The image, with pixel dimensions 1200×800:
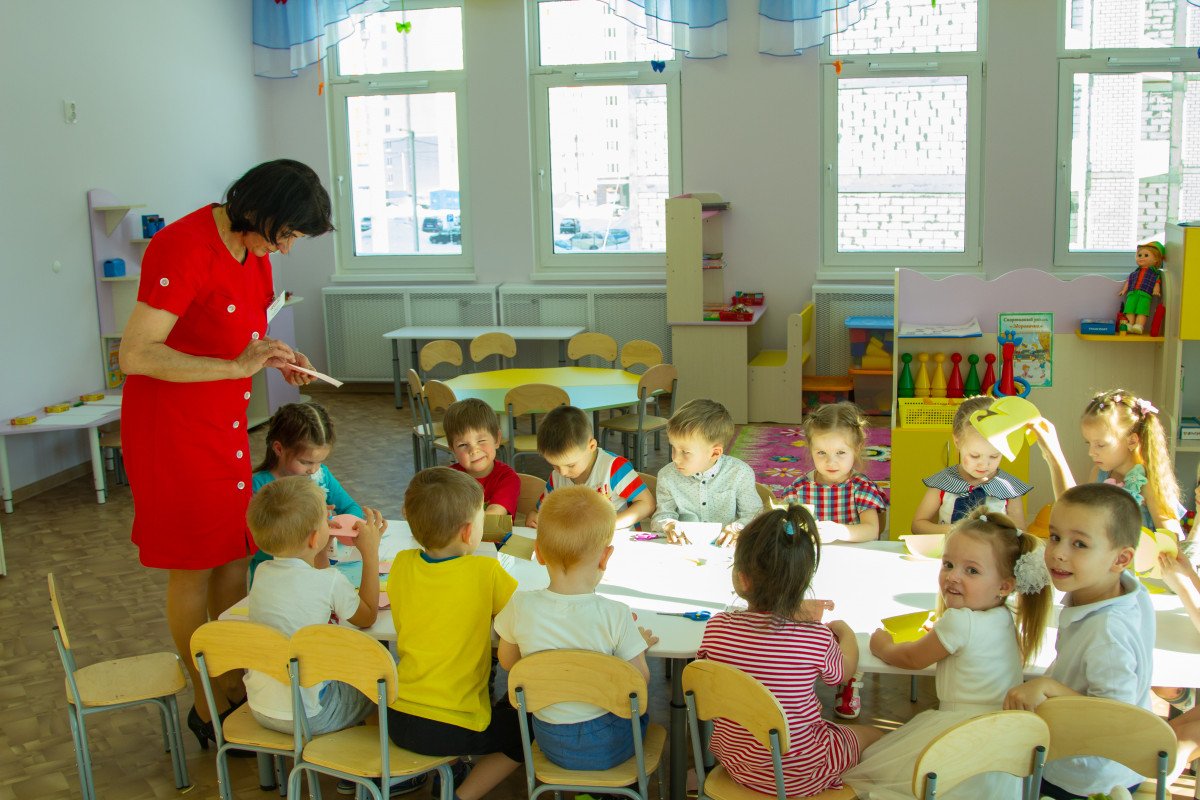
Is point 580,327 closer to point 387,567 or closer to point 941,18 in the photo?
point 941,18

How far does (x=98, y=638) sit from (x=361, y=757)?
1978mm

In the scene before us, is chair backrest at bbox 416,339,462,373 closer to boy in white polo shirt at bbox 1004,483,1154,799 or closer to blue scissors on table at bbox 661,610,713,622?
blue scissors on table at bbox 661,610,713,622

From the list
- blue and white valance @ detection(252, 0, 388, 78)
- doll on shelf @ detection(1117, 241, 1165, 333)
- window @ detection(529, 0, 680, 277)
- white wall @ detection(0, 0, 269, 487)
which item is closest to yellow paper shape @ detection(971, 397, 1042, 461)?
doll on shelf @ detection(1117, 241, 1165, 333)

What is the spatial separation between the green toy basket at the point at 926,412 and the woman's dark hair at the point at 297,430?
2.38 m

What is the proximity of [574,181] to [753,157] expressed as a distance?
1.32 metres

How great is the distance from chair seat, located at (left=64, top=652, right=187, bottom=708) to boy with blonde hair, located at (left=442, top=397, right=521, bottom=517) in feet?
3.23

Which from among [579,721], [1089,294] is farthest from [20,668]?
[1089,294]

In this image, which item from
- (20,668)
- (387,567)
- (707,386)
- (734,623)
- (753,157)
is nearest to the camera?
(734,623)

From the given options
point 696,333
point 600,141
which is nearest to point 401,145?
point 600,141

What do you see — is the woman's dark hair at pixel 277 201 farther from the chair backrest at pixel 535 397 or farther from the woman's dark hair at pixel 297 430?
the chair backrest at pixel 535 397

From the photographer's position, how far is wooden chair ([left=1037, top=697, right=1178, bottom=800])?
1.91m

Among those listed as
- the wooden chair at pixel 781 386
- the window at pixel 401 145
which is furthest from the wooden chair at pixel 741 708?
the window at pixel 401 145

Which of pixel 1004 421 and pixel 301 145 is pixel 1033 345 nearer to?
pixel 1004 421

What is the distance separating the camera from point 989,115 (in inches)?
290
